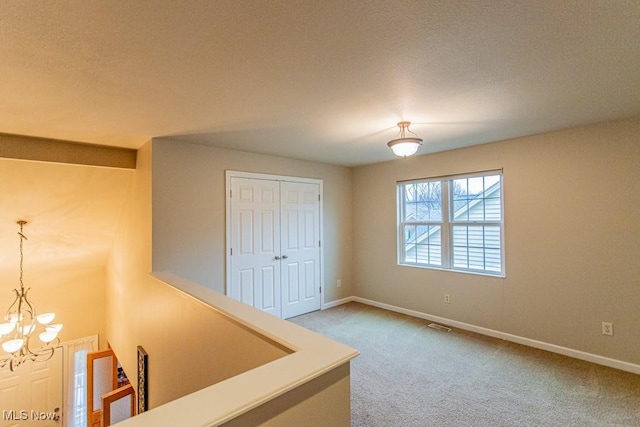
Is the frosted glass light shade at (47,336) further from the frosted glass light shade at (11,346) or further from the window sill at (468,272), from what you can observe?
the window sill at (468,272)

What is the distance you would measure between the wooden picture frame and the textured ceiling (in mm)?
2262

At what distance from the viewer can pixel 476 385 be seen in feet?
8.38

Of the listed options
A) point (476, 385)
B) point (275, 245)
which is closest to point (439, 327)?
point (476, 385)

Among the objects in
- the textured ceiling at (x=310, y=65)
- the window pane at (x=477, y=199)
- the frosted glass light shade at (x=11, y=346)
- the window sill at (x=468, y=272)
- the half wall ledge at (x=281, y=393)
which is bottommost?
the frosted glass light shade at (x=11, y=346)

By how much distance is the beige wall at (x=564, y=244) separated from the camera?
2.78 metres

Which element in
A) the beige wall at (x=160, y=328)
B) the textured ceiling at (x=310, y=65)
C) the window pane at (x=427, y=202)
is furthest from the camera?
the window pane at (x=427, y=202)

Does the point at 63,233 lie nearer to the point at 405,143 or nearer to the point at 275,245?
the point at 275,245

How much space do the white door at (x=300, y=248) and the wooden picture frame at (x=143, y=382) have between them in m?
1.81

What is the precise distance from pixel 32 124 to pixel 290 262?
3149 millimetres

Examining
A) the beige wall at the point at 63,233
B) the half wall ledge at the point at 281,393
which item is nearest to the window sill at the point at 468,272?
the half wall ledge at the point at 281,393

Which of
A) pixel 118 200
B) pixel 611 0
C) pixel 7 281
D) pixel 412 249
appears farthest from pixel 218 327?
pixel 7 281

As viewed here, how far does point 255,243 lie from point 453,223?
2.73 meters

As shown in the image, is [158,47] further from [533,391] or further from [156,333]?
[533,391]

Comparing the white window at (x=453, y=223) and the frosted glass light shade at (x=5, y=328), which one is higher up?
the white window at (x=453, y=223)
